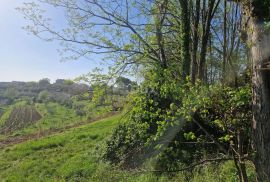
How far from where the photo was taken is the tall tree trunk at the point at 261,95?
19.2ft

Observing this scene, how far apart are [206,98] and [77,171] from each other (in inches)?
310

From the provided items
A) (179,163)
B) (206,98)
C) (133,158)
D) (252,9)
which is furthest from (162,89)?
(133,158)

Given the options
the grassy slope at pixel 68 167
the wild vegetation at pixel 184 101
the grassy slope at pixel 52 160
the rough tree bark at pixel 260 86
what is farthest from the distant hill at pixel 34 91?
the rough tree bark at pixel 260 86

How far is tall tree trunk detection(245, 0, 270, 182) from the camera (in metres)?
5.86

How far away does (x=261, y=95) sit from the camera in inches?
234

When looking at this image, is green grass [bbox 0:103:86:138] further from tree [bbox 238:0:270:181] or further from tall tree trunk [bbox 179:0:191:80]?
tree [bbox 238:0:270:181]

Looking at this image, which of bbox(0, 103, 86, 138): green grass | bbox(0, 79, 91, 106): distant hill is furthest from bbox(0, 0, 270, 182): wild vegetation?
bbox(0, 79, 91, 106): distant hill

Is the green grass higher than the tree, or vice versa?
the tree

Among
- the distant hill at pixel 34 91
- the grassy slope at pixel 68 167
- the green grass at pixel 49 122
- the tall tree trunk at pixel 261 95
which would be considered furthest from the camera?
the distant hill at pixel 34 91

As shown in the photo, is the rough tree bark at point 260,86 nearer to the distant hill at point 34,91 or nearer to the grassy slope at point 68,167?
the grassy slope at point 68,167

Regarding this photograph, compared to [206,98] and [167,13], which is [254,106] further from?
[167,13]

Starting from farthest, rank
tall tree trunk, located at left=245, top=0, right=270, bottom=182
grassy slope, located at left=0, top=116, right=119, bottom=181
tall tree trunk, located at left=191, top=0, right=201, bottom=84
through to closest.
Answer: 1. grassy slope, located at left=0, top=116, right=119, bottom=181
2. tall tree trunk, located at left=191, top=0, right=201, bottom=84
3. tall tree trunk, located at left=245, top=0, right=270, bottom=182

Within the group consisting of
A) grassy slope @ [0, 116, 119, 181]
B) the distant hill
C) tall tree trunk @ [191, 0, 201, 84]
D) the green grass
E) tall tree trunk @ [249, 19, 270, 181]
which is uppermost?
the distant hill

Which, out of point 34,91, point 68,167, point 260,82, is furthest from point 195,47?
point 34,91
